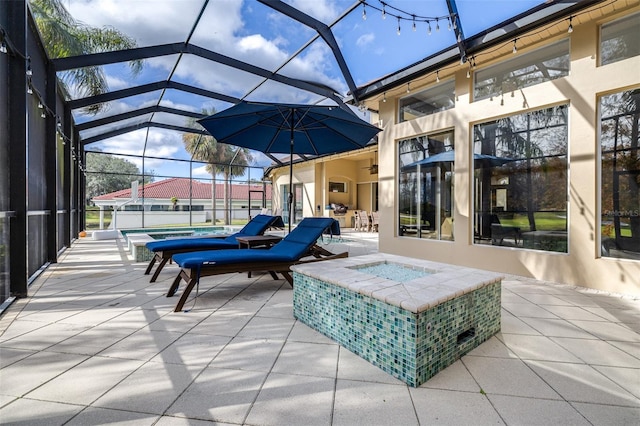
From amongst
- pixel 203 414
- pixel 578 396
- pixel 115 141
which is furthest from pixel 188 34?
pixel 115 141

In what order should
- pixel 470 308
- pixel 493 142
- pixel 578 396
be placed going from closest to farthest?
pixel 578 396
pixel 470 308
pixel 493 142

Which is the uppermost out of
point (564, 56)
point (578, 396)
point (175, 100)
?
point (175, 100)

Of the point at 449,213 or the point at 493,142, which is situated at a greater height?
the point at 493,142

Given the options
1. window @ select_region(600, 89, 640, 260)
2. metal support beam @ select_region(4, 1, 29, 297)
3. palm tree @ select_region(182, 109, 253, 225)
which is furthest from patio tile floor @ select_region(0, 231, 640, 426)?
palm tree @ select_region(182, 109, 253, 225)

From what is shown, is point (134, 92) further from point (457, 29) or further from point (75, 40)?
point (457, 29)

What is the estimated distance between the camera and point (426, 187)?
5891mm

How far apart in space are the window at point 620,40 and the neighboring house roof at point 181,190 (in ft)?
45.2

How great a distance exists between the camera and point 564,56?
4.05m

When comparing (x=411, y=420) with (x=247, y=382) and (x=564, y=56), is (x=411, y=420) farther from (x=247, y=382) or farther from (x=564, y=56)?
(x=564, y=56)

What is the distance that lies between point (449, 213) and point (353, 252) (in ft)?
7.35

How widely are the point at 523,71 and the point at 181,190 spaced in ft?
46.3

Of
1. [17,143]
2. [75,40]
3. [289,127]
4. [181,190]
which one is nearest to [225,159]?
[181,190]

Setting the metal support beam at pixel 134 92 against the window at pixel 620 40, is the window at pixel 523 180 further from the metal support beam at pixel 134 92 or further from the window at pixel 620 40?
the metal support beam at pixel 134 92

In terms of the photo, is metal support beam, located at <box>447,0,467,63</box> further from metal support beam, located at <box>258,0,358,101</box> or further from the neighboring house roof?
the neighboring house roof
